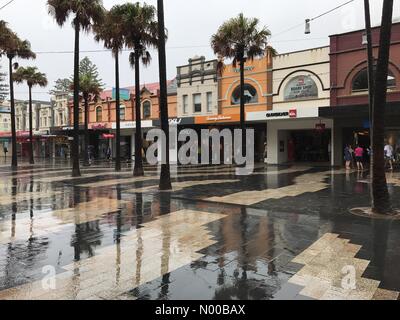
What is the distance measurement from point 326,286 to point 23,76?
109ft

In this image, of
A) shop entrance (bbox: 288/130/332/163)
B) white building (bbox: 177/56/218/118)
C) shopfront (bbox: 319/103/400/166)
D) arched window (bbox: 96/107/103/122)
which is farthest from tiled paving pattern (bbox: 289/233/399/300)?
arched window (bbox: 96/107/103/122)

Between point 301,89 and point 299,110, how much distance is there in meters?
3.16

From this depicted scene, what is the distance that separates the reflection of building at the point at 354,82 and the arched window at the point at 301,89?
152cm

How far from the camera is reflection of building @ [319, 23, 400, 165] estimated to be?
23.0m

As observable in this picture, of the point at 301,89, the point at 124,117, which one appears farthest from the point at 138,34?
the point at 124,117

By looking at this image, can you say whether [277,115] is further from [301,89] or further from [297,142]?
[297,142]

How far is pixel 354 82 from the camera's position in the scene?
24672 mm

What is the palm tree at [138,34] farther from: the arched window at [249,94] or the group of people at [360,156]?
the group of people at [360,156]

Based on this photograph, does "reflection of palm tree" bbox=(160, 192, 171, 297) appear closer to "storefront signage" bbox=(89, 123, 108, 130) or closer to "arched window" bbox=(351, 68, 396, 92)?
"arched window" bbox=(351, 68, 396, 92)

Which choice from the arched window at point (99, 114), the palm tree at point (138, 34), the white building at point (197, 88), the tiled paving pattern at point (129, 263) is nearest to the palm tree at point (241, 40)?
the palm tree at point (138, 34)
